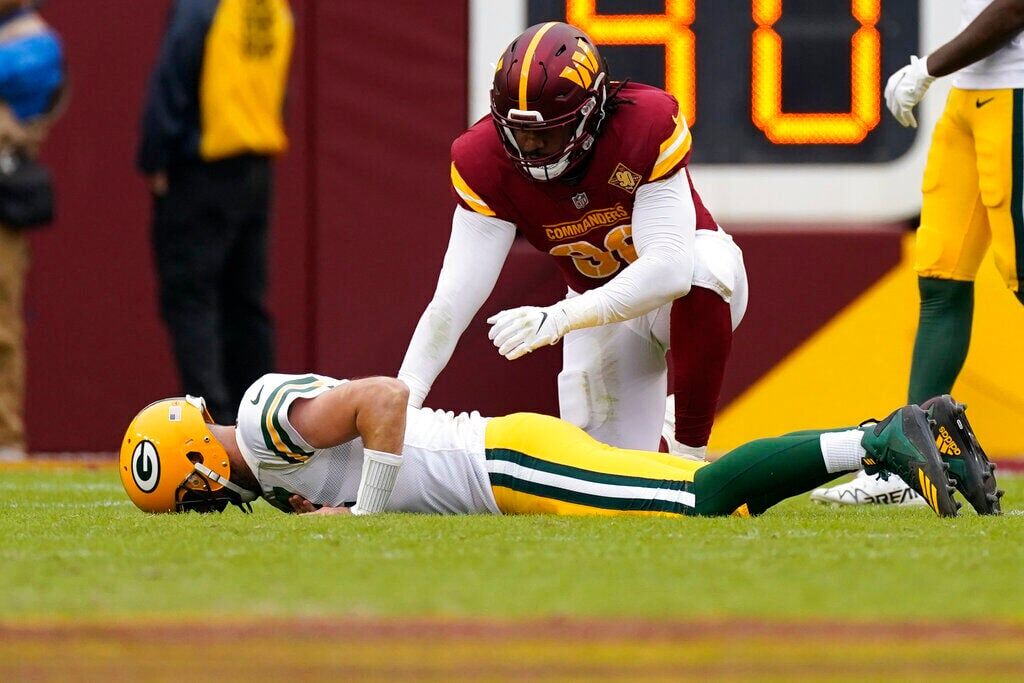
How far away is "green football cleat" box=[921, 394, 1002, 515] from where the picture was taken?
382 cm

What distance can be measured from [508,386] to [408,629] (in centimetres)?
431

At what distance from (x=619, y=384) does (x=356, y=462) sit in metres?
0.97

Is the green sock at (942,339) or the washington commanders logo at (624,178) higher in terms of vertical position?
the washington commanders logo at (624,178)

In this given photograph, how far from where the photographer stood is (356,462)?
4195 mm

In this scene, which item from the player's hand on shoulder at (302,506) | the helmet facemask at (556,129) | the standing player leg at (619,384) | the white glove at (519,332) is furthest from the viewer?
the standing player leg at (619,384)

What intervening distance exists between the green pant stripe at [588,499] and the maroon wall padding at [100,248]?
332 cm

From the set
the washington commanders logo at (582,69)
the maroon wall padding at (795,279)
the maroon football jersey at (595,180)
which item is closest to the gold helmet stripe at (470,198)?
the maroon football jersey at (595,180)

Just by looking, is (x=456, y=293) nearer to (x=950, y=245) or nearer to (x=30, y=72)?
(x=950, y=245)

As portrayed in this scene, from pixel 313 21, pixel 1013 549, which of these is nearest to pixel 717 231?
pixel 1013 549

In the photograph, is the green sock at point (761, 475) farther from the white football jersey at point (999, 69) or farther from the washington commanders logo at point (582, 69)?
the white football jersey at point (999, 69)

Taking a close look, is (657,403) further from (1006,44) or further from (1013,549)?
(1013,549)

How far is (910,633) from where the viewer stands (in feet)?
8.48

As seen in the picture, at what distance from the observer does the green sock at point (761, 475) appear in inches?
152

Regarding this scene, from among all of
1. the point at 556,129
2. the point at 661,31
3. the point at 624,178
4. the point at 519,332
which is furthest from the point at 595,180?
the point at 661,31
